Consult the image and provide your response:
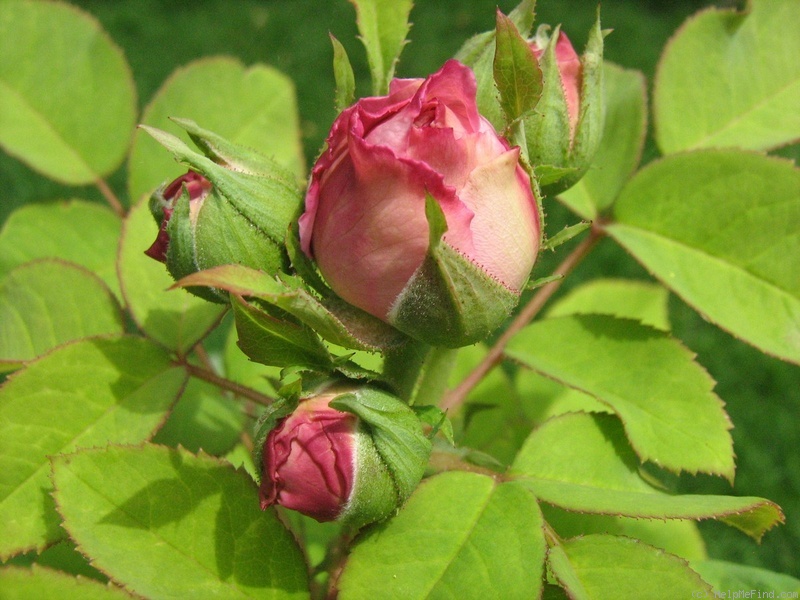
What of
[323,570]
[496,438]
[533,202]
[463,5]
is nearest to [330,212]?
[533,202]

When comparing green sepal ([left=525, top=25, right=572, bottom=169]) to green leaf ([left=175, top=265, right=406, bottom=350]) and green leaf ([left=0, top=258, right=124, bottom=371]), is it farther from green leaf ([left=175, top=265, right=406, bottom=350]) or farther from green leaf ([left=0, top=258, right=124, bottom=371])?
green leaf ([left=0, top=258, right=124, bottom=371])

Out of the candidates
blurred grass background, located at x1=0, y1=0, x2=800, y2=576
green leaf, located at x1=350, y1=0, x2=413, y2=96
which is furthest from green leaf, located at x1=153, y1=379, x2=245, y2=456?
blurred grass background, located at x1=0, y1=0, x2=800, y2=576

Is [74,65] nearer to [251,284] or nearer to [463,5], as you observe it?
[251,284]

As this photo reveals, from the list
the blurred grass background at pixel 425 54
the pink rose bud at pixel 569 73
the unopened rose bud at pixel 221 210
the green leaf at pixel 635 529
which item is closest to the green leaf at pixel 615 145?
the pink rose bud at pixel 569 73

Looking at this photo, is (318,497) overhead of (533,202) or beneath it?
beneath

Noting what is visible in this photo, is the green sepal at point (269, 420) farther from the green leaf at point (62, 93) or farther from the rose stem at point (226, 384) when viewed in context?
the green leaf at point (62, 93)

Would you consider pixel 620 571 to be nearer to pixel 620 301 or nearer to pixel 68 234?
pixel 620 301
